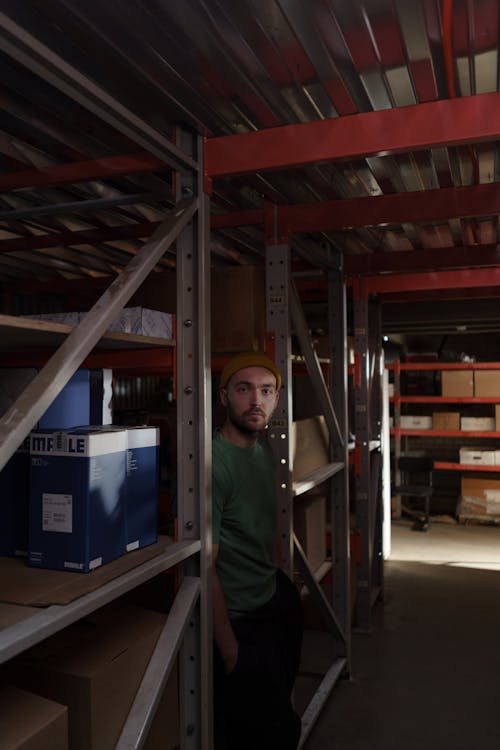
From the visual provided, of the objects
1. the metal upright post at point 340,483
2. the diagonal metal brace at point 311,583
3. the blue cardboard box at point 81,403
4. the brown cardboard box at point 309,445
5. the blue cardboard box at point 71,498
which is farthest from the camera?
the metal upright post at point 340,483

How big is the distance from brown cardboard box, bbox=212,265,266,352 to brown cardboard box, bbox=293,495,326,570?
118 cm

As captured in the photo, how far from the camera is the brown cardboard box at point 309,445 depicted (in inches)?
135

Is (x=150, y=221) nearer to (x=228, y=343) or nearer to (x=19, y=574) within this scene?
(x=228, y=343)

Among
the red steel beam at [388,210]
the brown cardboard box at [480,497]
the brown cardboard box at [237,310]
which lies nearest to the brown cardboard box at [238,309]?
the brown cardboard box at [237,310]

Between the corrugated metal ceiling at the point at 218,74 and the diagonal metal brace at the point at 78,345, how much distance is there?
263 mm

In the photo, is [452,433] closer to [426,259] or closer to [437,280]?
[437,280]

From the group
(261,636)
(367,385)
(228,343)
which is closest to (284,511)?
(261,636)

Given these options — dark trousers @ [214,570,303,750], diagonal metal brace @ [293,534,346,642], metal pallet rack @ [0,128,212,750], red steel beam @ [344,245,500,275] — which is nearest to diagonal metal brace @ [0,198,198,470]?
metal pallet rack @ [0,128,212,750]

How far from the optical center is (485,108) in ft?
6.29

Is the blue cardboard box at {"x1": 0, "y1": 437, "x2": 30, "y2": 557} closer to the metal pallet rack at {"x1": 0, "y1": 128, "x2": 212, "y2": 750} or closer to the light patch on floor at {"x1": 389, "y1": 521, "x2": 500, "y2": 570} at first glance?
the metal pallet rack at {"x1": 0, "y1": 128, "x2": 212, "y2": 750}

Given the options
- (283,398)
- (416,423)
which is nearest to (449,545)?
(416,423)

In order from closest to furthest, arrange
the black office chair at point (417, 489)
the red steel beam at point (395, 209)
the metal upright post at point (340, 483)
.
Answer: the red steel beam at point (395, 209), the metal upright post at point (340, 483), the black office chair at point (417, 489)

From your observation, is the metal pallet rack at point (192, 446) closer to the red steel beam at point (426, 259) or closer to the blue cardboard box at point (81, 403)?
the blue cardboard box at point (81, 403)

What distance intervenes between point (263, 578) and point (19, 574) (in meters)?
1.16
